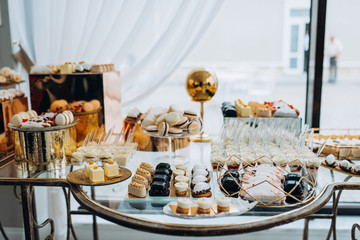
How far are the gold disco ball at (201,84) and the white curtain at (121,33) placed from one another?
0.21 meters

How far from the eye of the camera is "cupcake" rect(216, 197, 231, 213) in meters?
1.06

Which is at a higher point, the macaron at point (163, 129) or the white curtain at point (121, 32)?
the white curtain at point (121, 32)

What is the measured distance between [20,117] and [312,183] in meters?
1.10

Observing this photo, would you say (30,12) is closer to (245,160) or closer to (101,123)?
(101,123)

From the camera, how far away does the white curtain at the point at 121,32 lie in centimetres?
188

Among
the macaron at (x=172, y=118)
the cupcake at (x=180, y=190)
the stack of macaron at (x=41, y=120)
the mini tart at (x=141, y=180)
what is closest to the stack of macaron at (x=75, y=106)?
the stack of macaron at (x=41, y=120)

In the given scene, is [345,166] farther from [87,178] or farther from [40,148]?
[40,148]

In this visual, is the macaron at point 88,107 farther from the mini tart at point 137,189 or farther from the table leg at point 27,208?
the mini tart at point 137,189

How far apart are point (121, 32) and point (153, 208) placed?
1135mm

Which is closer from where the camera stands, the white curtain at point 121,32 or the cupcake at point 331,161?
the cupcake at point 331,161

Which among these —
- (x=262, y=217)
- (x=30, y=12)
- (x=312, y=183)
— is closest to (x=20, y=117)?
(x=30, y=12)

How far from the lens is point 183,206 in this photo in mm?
1052

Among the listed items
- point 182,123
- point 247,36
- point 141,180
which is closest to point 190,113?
point 182,123

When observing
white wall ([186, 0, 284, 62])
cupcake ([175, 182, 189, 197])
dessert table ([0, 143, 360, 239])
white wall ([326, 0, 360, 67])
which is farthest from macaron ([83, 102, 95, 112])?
white wall ([186, 0, 284, 62])
